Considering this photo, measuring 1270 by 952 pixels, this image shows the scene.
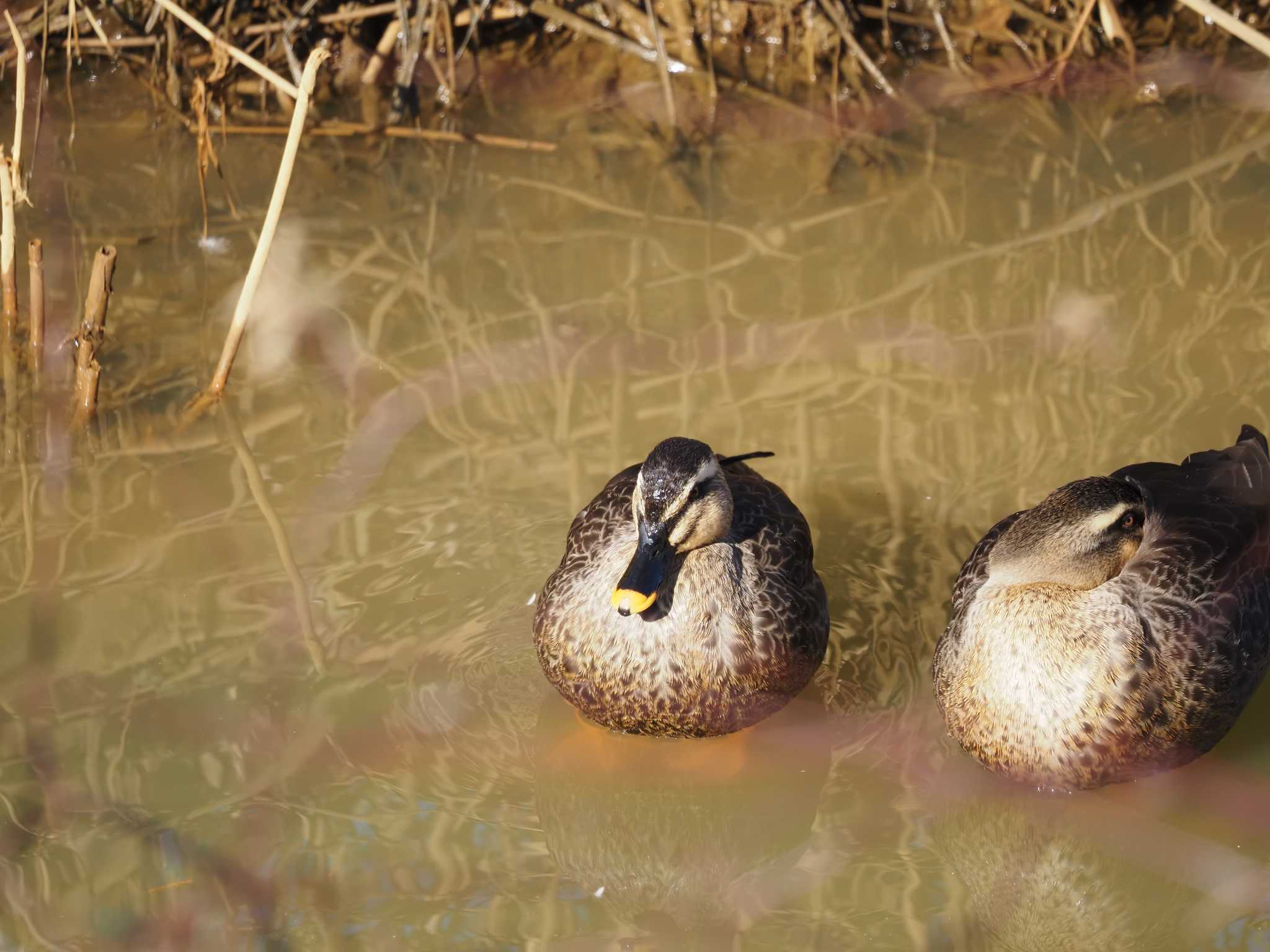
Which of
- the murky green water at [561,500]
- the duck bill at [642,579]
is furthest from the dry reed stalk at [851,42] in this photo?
the duck bill at [642,579]

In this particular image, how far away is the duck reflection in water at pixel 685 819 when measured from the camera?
3.17m

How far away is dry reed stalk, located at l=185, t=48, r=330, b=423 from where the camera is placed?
3877 millimetres

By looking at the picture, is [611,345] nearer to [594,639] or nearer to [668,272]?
[668,272]

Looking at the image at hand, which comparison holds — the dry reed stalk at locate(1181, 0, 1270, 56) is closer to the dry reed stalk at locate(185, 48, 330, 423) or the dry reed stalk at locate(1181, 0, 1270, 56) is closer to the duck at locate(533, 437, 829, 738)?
the duck at locate(533, 437, 829, 738)

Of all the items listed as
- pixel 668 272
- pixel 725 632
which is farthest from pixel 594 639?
pixel 668 272

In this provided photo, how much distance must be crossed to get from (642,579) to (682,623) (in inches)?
7.7

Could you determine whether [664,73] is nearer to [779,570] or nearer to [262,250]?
[262,250]

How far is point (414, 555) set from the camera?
3.99m

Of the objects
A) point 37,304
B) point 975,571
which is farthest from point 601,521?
point 37,304

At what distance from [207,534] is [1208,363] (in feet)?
10.1

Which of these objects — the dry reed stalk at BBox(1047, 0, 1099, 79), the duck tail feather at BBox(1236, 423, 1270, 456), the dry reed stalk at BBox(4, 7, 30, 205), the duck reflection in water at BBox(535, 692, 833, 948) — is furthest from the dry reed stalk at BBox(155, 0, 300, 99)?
the dry reed stalk at BBox(1047, 0, 1099, 79)

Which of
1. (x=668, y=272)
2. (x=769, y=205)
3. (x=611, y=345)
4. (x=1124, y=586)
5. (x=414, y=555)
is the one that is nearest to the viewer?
(x=1124, y=586)

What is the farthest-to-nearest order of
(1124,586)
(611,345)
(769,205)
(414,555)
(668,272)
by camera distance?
(769,205), (668,272), (611,345), (414,555), (1124,586)

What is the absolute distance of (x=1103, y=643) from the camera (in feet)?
10.3
